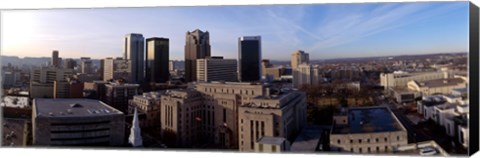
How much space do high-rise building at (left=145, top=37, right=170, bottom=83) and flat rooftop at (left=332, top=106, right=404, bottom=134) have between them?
81.7 inches

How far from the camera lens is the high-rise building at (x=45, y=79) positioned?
4.86 metres

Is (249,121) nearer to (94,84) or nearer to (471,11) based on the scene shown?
(94,84)

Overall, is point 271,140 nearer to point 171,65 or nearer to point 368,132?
point 368,132

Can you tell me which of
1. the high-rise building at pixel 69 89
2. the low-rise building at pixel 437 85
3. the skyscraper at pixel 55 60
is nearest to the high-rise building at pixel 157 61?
the high-rise building at pixel 69 89

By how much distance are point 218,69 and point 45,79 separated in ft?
6.87

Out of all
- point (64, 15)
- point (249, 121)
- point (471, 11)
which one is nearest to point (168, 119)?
point (249, 121)

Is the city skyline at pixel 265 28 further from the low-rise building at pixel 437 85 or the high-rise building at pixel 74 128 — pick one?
the high-rise building at pixel 74 128

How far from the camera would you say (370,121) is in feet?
13.8

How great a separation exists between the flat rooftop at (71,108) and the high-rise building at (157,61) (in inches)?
23.4

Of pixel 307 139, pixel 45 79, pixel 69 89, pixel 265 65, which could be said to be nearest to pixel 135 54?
pixel 69 89

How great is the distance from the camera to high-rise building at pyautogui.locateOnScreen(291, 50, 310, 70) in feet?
14.4

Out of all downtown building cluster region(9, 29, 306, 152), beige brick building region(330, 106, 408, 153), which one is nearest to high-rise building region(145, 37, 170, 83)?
downtown building cluster region(9, 29, 306, 152)

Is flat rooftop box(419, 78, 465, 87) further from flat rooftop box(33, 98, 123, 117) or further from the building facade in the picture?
flat rooftop box(33, 98, 123, 117)

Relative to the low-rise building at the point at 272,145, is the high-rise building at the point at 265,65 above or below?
above
